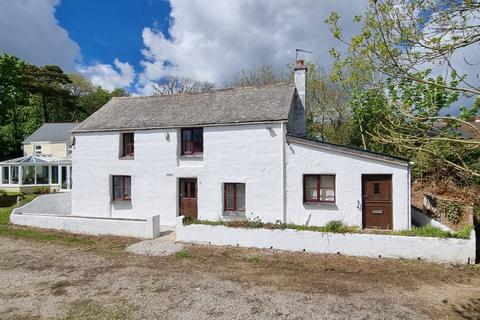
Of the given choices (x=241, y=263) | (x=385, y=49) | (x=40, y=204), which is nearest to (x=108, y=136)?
(x=40, y=204)

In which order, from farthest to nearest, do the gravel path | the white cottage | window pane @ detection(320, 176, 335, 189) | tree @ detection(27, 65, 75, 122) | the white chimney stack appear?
tree @ detection(27, 65, 75, 122), the white chimney stack, window pane @ detection(320, 176, 335, 189), the white cottage, the gravel path

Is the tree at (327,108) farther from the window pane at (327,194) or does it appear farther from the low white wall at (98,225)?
the low white wall at (98,225)

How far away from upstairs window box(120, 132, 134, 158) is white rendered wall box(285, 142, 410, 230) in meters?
9.04

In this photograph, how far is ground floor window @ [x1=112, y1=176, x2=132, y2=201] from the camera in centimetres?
1759

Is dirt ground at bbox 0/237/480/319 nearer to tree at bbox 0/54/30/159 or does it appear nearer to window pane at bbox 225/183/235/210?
window pane at bbox 225/183/235/210

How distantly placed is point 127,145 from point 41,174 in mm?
18605

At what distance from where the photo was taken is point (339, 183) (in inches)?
526

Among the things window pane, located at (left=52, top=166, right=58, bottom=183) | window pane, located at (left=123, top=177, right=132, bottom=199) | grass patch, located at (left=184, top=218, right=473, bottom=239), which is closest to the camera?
grass patch, located at (left=184, top=218, right=473, bottom=239)

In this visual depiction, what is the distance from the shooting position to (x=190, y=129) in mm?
16453

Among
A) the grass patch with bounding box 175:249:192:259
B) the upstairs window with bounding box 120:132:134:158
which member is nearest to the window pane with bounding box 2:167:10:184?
the upstairs window with bounding box 120:132:134:158

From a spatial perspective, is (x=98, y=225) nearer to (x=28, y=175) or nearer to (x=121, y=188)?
(x=121, y=188)

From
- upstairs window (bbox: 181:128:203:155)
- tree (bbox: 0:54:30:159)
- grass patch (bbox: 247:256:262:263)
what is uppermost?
tree (bbox: 0:54:30:159)

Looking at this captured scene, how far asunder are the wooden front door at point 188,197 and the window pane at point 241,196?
7.97 ft

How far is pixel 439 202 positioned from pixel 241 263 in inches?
427
